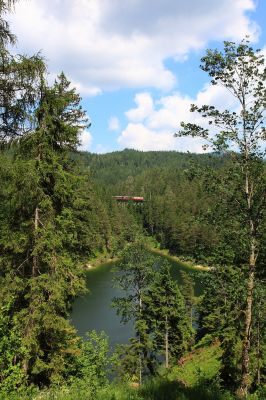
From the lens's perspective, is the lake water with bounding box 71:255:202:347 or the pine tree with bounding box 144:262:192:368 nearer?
the pine tree with bounding box 144:262:192:368

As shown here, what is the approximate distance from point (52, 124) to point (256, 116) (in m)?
7.44

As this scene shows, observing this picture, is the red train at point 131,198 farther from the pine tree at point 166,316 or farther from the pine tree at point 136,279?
the pine tree at point 136,279

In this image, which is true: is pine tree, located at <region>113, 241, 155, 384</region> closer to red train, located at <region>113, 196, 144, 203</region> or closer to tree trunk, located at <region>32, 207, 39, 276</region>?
tree trunk, located at <region>32, 207, 39, 276</region>

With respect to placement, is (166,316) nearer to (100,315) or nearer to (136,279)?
(136,279)

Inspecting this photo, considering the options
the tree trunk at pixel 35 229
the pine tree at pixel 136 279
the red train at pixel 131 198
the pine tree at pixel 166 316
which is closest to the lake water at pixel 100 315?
the pine tree at pixel 166 316

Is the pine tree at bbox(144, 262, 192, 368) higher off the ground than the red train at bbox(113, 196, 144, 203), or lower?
lower

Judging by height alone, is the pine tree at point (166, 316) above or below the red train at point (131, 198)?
below

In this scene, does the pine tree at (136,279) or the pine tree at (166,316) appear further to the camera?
the pine tree at (166,316)

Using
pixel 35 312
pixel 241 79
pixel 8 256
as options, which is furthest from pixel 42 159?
pixel 241 79

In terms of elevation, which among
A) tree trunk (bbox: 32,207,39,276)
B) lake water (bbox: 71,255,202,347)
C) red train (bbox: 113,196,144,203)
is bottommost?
lake water (bbox: 71,255,202,347)

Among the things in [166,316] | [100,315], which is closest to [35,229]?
[166,316]

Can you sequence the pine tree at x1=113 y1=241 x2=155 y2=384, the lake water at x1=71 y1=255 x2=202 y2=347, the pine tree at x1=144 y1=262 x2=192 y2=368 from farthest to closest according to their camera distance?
the lake water at x1=71 y1=255 x2=202 y2=347 < the pine tree at x1=144 y1=262 x2=192 y2=368 < the pine tree at x1=113 y1=241 x2=155 y2=384

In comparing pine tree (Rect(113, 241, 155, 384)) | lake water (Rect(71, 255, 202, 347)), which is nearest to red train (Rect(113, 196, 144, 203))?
lake water (Rect(71, 255, 202, 347))

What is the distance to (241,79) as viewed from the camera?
42.4 feet
